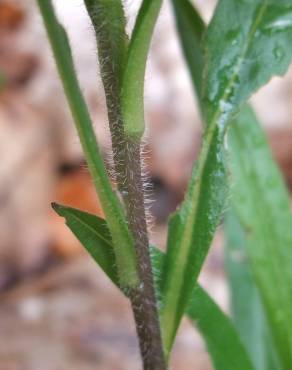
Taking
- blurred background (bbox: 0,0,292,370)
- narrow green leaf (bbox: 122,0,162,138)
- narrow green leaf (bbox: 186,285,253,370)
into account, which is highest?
blurred background (bbox: 0,0,292,370)

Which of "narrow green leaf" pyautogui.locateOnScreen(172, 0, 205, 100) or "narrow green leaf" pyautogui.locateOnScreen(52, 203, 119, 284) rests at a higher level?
"narrow green leaf" pyautogui.locateOnScreen(172, 0, 205, 100)

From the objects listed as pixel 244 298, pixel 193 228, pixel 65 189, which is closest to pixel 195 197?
pixel 193 228

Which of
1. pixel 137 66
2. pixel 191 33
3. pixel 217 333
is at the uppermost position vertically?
pixel 191 33

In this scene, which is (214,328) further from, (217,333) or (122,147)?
(122,147)

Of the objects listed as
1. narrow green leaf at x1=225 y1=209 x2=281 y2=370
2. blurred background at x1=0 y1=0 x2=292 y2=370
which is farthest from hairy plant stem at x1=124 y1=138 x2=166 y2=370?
blurred background at x1=0 y1=0 x2=292 y2=370

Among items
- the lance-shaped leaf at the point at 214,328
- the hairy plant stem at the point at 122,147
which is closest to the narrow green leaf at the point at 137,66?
the hairy plant stem at the point at 122,147

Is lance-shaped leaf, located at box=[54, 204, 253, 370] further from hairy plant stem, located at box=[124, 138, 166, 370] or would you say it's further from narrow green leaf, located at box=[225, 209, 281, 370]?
narrow green leaf, located at box=[225, 209, 281, 370]

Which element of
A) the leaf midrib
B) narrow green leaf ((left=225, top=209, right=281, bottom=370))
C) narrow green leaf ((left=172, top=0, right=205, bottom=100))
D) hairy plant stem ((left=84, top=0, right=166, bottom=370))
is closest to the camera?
hairy plant stem ((left=84, top=0, right=166, bottom=370))
